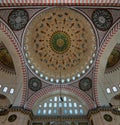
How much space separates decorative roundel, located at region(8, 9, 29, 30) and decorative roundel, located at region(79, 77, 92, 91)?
5.97 m

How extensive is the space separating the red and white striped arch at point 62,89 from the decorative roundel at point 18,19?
4.98 m

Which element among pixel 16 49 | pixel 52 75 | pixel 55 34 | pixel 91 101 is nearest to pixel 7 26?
pixel 16 49

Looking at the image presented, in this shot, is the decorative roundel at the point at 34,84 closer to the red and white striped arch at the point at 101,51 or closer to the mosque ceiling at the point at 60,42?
the mosque ceiling at the point at 60,42

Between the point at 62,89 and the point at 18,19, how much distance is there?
605 cm

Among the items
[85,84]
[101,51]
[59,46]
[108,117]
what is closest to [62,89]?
[85,84]

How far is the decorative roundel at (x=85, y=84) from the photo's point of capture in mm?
12856

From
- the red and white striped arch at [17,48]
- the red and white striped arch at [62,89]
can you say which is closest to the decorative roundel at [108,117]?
the red and white striped arch at [62,89]

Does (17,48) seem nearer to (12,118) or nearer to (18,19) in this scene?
(18,19)

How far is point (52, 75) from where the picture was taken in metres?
13.8

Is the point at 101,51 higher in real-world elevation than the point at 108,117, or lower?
higher

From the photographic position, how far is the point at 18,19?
11383mm

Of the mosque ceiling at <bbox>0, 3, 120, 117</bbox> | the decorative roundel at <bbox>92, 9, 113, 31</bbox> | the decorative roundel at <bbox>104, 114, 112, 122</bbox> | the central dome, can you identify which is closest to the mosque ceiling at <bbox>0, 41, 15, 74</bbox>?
the mosque ceiling at <bbox>0, 3, 120, 117</bbox>

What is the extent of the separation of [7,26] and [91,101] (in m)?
7.80

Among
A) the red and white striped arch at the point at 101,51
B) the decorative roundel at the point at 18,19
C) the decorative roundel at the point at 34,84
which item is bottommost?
the decorative roundel at the point at 34,84
